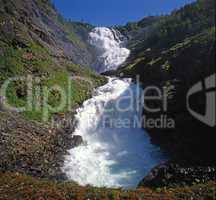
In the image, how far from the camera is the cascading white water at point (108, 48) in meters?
84.5

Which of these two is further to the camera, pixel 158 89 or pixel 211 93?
pixel 158 89

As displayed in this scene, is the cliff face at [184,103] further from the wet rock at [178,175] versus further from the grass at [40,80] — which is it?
the grass at [40,80]

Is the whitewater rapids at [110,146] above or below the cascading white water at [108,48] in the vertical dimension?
below

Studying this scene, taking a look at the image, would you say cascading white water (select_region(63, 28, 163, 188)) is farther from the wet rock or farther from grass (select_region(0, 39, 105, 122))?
the wet rock

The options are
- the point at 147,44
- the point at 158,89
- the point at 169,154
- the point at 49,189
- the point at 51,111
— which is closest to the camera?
the point at 49,189

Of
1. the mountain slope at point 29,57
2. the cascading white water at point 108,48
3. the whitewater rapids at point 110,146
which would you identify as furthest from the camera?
the cascading white water at point 108,48

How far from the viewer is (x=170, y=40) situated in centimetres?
6531

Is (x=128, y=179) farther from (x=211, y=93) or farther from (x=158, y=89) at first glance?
(x=158, y=89)

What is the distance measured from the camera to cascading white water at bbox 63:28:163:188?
24.1 metres

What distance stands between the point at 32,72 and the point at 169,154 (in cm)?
1888

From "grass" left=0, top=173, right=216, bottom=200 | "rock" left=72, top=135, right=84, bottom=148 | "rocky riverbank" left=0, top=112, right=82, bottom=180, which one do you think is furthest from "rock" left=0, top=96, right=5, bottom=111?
"grass" left=0, top=173, right=216, bottom=200

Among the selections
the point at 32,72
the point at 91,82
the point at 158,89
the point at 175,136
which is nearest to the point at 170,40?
the point at 91,82

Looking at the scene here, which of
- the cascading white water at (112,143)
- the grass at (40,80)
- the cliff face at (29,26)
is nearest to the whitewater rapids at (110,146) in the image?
the cascading white water at (112,143)

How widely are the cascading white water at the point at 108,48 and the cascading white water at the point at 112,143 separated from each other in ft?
124
